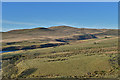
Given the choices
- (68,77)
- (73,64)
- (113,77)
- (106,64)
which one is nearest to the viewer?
(113,77)

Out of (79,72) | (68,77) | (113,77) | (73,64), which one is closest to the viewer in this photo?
(113,77)

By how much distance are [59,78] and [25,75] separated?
887cm

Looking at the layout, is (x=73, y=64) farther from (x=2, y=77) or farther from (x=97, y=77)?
(x=2, y=77)

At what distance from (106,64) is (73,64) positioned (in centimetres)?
893

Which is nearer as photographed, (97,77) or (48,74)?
(97,77)

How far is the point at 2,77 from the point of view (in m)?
30.0

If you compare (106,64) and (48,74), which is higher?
(106,64)

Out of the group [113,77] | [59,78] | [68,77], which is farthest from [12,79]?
[113,77]

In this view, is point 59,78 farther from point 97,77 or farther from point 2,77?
point 2,77

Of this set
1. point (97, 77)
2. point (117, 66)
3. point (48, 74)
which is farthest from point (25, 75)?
point (117, 66)

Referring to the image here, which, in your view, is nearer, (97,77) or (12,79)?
(97,77)

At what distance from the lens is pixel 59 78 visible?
26.8 m

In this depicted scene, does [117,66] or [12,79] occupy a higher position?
[117,66]

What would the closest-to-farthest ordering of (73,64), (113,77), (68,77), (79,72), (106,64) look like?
(113,77), (68,77), (79,72), (106,64), (73,64)
